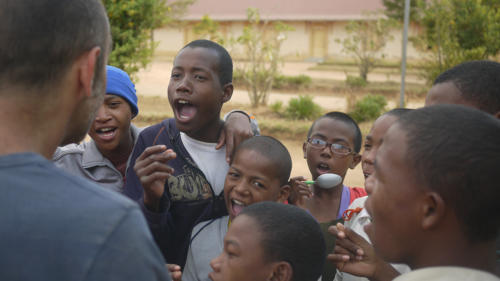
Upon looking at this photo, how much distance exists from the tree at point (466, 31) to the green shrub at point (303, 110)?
3.35 m

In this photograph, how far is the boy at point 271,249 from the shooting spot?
1.97 metres

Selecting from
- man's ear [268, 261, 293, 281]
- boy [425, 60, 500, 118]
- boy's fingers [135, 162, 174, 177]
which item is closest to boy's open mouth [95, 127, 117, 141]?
boy's fingers [135, 162, 174, 177]

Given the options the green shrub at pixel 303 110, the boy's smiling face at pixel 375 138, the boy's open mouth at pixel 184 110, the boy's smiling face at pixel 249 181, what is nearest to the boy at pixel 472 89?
the boy's smiling face at pixel 375 138

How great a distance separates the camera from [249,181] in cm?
249

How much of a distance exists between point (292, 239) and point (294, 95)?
15952 mm

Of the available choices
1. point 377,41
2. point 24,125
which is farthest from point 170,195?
point 377,41

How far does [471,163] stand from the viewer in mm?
1299

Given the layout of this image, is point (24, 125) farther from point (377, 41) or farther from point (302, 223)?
point (377, 41)

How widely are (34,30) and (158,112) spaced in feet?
41.3

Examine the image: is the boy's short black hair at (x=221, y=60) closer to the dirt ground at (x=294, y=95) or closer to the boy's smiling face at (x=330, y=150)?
the boy's smiling face at (x=330, y=150)

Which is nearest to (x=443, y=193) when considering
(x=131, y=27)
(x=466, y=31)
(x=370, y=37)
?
(x=131, y=27)

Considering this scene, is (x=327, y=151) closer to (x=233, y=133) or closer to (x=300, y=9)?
(x=233, y=133)

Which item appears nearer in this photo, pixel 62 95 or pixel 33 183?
pixel 33 183

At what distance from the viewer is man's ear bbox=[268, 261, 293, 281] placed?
198 cm
